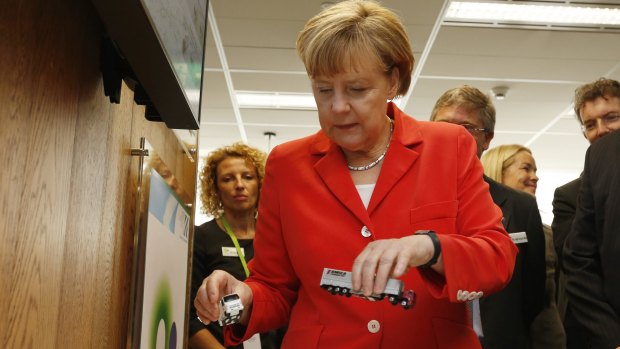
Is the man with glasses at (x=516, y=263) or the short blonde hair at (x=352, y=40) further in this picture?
the man with glasses at (x=516, y=263)

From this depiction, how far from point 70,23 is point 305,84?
520 centimetres

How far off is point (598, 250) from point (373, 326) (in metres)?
1.05

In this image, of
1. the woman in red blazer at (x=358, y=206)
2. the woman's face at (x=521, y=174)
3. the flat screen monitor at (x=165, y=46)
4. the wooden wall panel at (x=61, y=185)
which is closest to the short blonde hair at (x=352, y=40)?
the woman in red blazer at (x=358, y=206)

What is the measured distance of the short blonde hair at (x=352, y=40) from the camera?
4.78 feet

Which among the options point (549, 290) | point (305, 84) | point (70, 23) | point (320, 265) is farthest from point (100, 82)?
point (305, 84)

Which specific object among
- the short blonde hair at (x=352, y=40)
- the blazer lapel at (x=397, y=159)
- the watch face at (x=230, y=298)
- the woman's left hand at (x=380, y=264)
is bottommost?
the watch face at (x=230, y=298)

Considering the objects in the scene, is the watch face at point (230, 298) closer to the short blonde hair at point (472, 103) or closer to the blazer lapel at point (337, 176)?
the blazer lapel at point (337, 176)

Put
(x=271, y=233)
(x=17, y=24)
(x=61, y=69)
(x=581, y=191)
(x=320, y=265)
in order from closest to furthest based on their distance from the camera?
(x=17, y=24) < (x=61, y=69) < (x=320, y=265) < (x=271, y=233) < (x=581, y=191)

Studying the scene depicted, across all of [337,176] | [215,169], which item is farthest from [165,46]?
[215,169]

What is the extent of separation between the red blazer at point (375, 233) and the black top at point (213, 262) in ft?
4.60

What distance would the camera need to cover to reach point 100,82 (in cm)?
148

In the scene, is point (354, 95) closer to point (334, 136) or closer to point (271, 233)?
point (334, 136)

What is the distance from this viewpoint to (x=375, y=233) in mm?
1419

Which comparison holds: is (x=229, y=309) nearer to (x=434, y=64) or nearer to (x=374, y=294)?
(x=374, y=294)
